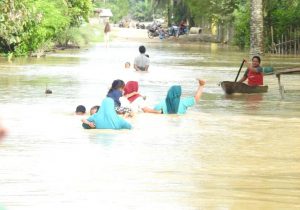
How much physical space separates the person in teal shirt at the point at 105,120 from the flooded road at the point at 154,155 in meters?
0.24

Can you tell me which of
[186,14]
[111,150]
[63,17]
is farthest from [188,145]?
[186,14]

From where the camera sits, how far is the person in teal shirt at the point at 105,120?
587 inches

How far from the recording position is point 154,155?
1228 centimetres

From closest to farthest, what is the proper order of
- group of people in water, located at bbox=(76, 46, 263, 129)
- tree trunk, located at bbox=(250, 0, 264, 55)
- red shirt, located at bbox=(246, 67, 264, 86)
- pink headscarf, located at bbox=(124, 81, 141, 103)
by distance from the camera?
group of people in water, located at bbox=(76, 46, 263, 129)
pink headscarf, located at bbox=(124, 81, 141, 103)
red shirt, located at bbox=(246, 67, 264, 86)
tree trunk, located at bbox=(250, 0, 264, 55)

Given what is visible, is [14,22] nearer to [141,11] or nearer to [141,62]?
[141,62]

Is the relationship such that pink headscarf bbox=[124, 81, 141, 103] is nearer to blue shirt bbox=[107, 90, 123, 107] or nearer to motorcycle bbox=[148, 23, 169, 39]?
blue shirt bbox=[107, 90, 123, 107]

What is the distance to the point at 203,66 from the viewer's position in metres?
36.2

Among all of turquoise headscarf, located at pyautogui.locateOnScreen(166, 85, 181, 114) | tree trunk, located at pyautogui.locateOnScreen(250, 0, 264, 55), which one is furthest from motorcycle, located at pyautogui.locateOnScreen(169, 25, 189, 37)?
turquoise headscarf, located at pyautogui.locateOnScreen(166, 85, 181, 114)

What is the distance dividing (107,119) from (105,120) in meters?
0.04

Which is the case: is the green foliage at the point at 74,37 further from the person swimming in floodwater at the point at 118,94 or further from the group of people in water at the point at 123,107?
the person swimming in floodwater at the point at 118,94

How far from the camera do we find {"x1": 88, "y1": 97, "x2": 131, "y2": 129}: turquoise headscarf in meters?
14.9

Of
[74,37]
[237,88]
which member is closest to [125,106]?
[237,88]

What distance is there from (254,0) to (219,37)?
1211 inches

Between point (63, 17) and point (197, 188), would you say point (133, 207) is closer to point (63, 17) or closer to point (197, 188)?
point (197, 188)
